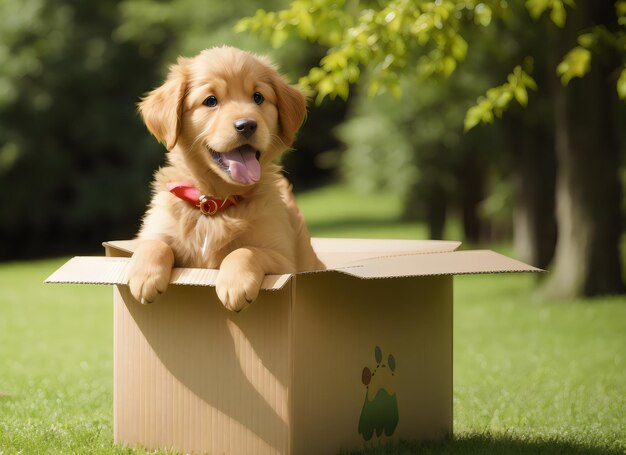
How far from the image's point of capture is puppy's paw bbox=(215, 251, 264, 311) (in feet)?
9.89

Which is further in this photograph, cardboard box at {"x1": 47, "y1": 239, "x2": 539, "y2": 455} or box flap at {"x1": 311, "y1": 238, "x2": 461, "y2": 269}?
box flap at {"x1": 311, "y1": 238, "x2": 461, "y2": 269}

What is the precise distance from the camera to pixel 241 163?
3578 millimetres

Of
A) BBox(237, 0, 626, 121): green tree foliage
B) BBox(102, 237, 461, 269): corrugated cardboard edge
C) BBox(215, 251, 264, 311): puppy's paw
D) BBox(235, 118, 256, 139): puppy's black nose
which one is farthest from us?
BBox(237, 0, 626, 121): green tree foliage

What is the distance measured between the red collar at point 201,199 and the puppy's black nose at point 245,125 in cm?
27

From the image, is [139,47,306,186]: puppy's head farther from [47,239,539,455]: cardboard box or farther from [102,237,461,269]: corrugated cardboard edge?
[102,237,461,269]: corrugated cardboard edge

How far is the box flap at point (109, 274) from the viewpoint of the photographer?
10.3 feet

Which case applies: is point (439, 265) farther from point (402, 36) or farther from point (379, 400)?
point (402, 36)

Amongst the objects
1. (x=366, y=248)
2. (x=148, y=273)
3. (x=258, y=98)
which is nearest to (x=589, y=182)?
(x=366, y=248)

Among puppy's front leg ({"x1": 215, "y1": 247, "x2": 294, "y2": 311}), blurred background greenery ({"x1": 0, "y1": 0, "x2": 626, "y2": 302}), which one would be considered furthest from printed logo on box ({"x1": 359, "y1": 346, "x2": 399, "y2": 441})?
blurred background greenery ({"x1": 0, "y1": 0, "x2": 626, "y2": 302})

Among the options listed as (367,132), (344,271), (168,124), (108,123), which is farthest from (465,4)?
(108,123)

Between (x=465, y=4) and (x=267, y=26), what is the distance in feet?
4.09

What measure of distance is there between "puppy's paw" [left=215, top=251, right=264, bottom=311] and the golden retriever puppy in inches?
7.5

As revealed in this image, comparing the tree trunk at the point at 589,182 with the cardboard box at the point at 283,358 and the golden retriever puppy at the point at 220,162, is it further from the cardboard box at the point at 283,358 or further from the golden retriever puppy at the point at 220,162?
the golden retriever puppy at the point at 220,162

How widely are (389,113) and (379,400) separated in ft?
41.2
